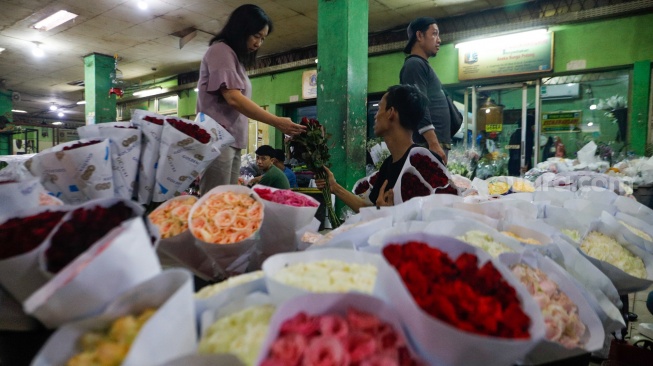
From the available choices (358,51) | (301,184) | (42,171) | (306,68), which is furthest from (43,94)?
(42,171)

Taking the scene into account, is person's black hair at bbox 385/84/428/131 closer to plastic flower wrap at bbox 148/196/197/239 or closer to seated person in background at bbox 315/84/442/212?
seated person in background at bbox 315/84/442/212

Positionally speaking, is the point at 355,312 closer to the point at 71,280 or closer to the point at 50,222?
the point at 71,280

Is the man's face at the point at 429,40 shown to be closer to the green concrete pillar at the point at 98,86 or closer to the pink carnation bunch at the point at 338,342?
the pink carnation bunch at the point at 338,342

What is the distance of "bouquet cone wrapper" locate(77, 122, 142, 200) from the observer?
1763 mm

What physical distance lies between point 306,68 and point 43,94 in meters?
12.3

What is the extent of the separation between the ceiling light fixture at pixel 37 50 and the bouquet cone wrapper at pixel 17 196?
421 inches

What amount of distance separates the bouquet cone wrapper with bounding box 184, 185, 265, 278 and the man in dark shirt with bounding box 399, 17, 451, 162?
7.40ft

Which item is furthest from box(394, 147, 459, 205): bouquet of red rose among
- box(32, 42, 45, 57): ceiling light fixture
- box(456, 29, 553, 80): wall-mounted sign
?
box(32, 42, 45, 57): ceiling light fixture

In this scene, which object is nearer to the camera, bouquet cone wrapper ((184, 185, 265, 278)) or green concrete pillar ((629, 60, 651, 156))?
bouquet cone wrapper ((184, 185, 265, 278))

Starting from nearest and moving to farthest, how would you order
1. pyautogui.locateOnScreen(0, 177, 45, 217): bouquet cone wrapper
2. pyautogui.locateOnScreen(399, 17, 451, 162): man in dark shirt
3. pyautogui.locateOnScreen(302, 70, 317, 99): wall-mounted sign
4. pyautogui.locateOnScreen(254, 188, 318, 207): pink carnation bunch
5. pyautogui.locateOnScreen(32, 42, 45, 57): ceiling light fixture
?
pyautogui.locateOnScreen(0, 177, 45, 217): bouquet cone wrapper → pyautogui.locateOnScreen(254, 188, 318, 207): pink carnation bunch → pyautogui.locateOnScreen(399, 17, 451, 162): man in dark shirt → pyautogui.locateOnScreen(32, 42, 45, 57): ceiling light fixture → pyautogui.locateOnScreen(302, 70, 317, 99): wall-mounted sign

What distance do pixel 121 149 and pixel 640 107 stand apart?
7.55 metres

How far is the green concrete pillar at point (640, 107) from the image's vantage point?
6.25 m

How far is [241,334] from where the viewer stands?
Answer: 78 centimetres

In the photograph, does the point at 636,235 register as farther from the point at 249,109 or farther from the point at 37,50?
the point at 37,50
